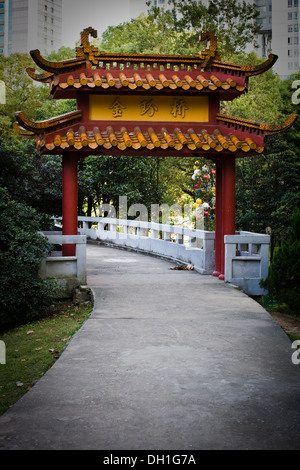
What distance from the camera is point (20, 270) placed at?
9.79 metres

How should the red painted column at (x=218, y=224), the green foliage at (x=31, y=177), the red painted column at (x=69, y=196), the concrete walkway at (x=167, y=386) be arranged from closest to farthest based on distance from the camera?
the concrete walkway at (x=167, y=386) → the red painted column at (x=69, y=196) → the red painted column at (x=218, y=224) → the green foliage at (x=31, y=177)

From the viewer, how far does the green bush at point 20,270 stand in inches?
378

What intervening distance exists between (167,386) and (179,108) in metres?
8.02

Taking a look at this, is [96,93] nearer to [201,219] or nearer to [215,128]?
[215,128]

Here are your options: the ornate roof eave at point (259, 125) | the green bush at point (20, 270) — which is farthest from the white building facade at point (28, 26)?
the green bush at point (20, 270)

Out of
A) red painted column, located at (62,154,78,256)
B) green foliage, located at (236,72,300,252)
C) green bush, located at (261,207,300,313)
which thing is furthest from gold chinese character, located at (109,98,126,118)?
green foliage, located at (236,72,300,252)

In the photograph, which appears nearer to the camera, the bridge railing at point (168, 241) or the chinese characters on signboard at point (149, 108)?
the chinese characters on signboard at point (149, 108)

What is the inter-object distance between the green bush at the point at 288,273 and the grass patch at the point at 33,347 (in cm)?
346

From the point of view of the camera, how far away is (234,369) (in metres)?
5.89

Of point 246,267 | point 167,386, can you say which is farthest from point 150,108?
point 167,386

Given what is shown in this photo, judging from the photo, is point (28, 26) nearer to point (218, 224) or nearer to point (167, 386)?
point (218, 224)

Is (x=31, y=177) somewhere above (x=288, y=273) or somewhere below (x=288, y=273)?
above

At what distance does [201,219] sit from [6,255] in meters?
11.1

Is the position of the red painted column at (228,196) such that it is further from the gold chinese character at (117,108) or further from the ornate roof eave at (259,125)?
the gold chinese character at (117,108)
